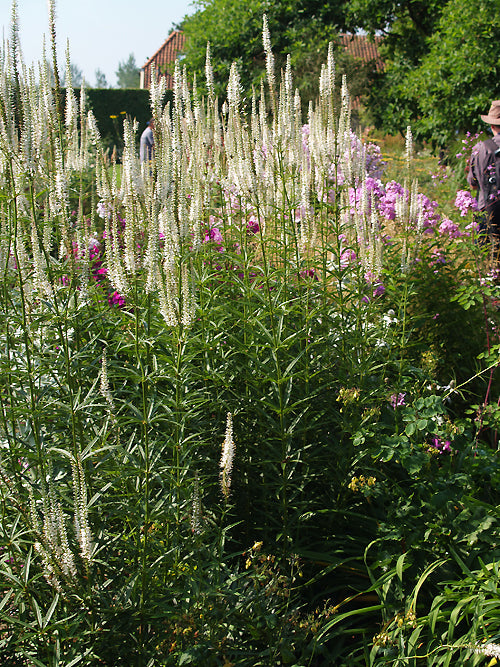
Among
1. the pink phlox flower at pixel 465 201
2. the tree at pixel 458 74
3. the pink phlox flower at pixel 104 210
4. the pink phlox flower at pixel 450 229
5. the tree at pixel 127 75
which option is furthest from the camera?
the tree at pixel 127 75

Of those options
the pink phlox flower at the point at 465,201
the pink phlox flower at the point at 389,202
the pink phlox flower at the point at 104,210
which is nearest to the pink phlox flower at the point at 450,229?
the pink phlox flower at the point at 389,202

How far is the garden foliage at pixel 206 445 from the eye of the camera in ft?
7.38

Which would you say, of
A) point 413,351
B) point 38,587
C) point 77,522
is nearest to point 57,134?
point 77,522

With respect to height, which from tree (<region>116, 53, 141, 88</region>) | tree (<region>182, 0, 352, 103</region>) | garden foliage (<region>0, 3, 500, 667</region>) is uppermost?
tree (<region>116, 53, 141, 88</region>)

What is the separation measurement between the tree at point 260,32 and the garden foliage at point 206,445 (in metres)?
16.3

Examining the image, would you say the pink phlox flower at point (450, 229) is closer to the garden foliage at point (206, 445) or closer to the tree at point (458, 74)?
the garden foliage at point (206, 445)

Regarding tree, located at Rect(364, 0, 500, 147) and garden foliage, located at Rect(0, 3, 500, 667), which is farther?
tree, located at Rect(364, 0, 500, 147)

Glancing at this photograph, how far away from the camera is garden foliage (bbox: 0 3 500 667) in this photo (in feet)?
7.38

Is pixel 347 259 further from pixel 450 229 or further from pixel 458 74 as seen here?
pixel 458 74

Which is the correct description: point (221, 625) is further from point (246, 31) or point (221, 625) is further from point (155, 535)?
point (246, 31)

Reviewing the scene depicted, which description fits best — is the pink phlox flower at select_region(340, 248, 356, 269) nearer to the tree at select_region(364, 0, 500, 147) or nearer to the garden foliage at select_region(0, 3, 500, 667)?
the garden foliage at select_region(0, 3, 500, 667)

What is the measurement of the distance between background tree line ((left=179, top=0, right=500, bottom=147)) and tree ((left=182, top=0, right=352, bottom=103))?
0.03m

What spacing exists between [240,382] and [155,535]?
3.70ft

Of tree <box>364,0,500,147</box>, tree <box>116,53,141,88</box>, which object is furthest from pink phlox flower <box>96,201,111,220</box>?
tree <box>116,53,141,88</box>
